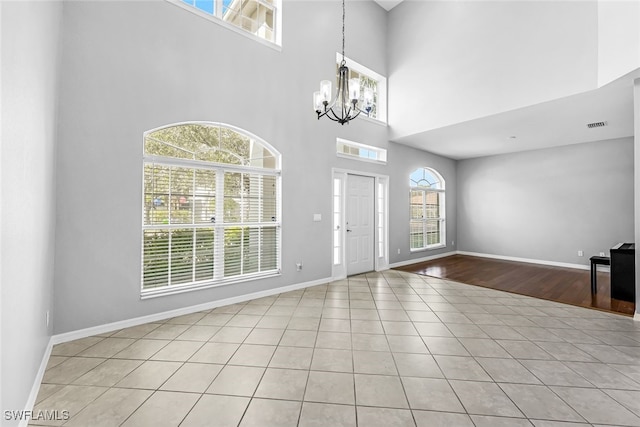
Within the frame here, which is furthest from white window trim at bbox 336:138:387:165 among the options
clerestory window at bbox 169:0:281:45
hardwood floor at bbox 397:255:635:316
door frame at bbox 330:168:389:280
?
hardwood floor at bbox 397:255:635:316

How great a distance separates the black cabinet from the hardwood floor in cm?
11

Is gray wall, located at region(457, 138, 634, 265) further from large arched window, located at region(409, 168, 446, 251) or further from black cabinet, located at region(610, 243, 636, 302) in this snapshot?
black cabinet, located at region(610, 243, 636, 302)

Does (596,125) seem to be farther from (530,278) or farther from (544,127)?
(530,278)

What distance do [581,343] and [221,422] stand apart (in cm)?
324

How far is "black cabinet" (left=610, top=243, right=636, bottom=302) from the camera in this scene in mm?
3691

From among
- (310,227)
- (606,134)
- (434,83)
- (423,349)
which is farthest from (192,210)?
(606,134)

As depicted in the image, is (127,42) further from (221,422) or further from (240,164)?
(221,422)

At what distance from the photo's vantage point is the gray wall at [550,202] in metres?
5.54

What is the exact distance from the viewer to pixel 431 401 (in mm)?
1802

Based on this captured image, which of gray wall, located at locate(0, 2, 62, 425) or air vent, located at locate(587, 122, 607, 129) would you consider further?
air vent, located at locate(587, 122, 607, 129)

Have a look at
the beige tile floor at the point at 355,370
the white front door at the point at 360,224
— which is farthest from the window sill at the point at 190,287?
the white front door at the point at 360,224

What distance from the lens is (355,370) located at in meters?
2.14

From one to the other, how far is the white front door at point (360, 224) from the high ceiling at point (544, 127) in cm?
143

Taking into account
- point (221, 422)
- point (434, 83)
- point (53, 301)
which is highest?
point (434, 83)
